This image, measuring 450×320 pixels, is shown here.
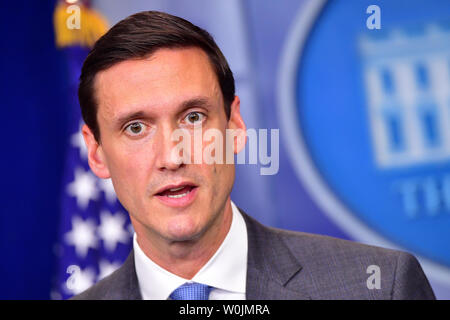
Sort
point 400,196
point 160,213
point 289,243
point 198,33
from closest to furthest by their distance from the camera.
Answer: point 160,213, point 198,33, point 289,243, point 400,196

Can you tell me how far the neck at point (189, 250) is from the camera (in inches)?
72.9

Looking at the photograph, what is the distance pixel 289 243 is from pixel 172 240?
17.4 inches

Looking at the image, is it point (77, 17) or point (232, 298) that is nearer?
point (232, 298)

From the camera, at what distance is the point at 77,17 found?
3623mm

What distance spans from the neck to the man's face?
1.3 inches

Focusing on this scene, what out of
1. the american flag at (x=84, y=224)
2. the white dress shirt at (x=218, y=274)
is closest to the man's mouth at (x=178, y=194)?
the white dress shirt at (x=218, y=274)

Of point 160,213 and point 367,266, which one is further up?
point 160,213

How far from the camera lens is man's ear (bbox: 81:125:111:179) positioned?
201 cm

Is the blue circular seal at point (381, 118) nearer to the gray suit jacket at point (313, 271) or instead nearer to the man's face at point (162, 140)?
the gray suit jacket at point (313, 271)

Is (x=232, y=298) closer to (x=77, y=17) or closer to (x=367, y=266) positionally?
(x=367, y=266)

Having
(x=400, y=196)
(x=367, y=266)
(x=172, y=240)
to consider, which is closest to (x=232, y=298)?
(x=172, y=240)

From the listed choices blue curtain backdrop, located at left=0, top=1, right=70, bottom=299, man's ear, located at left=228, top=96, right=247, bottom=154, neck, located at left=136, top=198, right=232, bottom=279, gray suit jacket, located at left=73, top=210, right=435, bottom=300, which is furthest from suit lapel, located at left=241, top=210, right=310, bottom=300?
blue curtain backdrop, located at left=0, top=1, right=70, bottom=299

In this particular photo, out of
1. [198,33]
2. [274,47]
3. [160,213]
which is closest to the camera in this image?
[160,213]

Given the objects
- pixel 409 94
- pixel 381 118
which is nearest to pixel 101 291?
pixel 381 118
